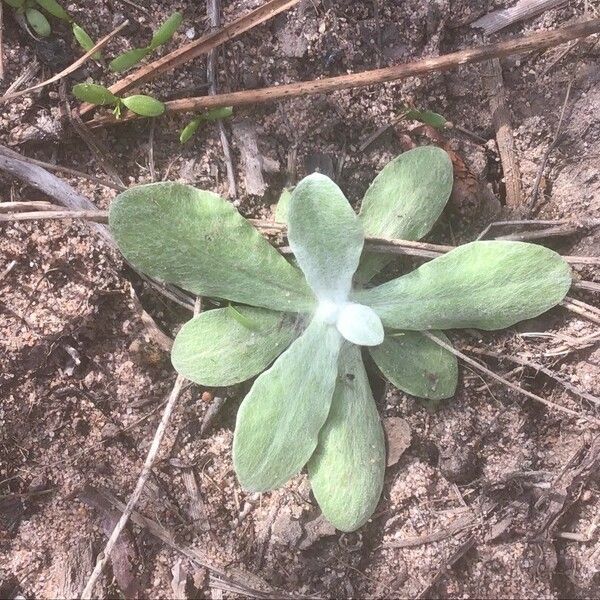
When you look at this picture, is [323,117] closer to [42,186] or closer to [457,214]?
[457,214]

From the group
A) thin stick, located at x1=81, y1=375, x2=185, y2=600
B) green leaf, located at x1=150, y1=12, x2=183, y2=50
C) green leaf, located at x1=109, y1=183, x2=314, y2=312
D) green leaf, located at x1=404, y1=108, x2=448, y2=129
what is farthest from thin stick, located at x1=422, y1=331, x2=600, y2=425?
green leaf, located at x1=150, y1=12, x2=183, y2=50

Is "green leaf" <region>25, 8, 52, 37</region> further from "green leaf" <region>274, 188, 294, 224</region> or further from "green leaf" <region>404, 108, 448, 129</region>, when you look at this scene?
"green leaf" <region>404, 108, 448, 129</region>

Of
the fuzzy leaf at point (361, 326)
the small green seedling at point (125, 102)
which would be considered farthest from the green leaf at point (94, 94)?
the fuzzy leaf at point (361, 326)

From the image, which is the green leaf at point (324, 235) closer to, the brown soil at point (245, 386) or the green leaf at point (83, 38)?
the brown soil at point (245, 386)

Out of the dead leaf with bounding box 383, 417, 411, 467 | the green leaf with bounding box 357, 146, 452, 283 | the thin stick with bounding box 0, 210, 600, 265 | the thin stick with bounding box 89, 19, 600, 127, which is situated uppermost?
the thin stick with bounding box 89, 19, 600, 127

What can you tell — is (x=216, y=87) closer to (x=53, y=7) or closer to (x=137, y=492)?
(x=53, y=7)

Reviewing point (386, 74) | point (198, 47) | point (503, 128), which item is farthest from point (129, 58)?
point (503, 128)
